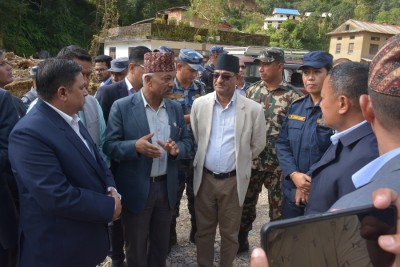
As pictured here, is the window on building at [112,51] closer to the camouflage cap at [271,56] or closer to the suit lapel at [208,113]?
the camouflage cap at [271,56]

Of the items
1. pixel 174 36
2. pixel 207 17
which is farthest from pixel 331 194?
pixel 207 17

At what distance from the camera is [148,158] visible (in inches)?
A: 110

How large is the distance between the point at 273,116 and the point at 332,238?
295cm

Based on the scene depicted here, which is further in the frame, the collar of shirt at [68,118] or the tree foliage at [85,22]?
the tree foliage at [85,22]

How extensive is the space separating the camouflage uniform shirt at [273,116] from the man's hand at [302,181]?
813mm

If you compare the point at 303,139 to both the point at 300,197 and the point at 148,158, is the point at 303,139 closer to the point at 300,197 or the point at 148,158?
the point at 300,197

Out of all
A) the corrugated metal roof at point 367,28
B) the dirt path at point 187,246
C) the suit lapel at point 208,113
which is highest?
the corrugated metal roof at point 367,28

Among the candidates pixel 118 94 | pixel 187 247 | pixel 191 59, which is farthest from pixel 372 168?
pixel 191 59

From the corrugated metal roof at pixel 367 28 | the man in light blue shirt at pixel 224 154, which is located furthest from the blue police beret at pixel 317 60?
the corrugated metal roof at pixel 367 28

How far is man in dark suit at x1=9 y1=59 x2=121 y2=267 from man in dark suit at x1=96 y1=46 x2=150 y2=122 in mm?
1386

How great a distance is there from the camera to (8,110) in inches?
91.6

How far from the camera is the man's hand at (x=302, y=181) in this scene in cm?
268

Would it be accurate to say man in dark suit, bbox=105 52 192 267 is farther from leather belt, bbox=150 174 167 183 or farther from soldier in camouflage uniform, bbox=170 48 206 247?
soldier in camouflage uniform, bbox=170 48 206 247

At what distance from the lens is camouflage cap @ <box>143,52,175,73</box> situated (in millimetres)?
2898
